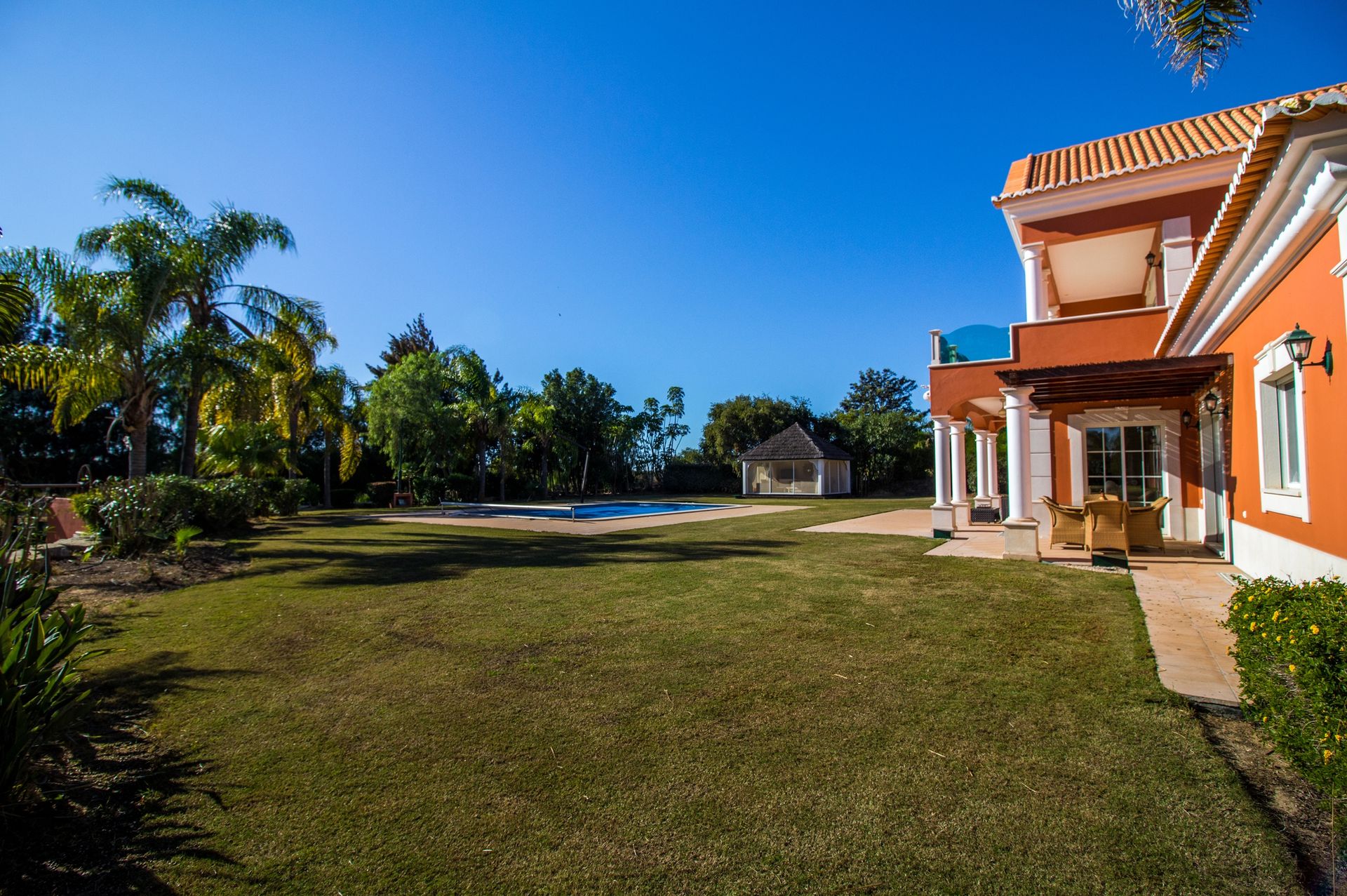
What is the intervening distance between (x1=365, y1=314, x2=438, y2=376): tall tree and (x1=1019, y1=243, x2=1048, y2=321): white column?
116 ft

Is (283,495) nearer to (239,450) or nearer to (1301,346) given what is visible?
(239,450)

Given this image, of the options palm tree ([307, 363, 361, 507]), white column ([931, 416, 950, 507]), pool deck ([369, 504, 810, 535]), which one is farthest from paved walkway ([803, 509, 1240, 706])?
palm tree ([307, 363, 361, 507])

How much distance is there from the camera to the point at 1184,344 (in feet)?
30.4

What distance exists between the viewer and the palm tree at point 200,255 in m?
12.3

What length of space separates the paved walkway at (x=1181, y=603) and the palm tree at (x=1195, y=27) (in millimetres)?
3981

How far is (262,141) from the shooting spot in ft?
32.8

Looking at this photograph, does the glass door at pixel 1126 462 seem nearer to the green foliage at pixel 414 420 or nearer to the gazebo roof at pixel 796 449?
the gazebo roof at pixel 796 449

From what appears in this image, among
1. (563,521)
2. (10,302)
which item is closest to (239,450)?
(563,521)

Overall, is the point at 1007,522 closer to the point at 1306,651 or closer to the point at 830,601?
the point at 830,601

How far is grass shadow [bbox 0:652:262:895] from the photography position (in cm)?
226

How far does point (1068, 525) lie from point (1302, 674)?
761 cm

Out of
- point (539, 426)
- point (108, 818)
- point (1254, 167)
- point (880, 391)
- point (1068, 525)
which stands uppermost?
point (880, 391)

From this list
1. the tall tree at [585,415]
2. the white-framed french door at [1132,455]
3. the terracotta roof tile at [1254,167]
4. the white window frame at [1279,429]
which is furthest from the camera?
the tall tree at [585,415]

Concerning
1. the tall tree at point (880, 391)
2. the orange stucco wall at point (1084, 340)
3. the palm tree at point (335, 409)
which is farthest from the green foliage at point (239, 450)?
the tall tree at point (880, 391)
